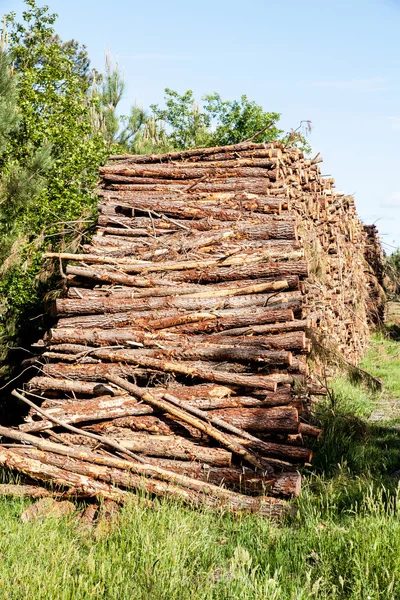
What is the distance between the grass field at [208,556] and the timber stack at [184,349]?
56 centimetres

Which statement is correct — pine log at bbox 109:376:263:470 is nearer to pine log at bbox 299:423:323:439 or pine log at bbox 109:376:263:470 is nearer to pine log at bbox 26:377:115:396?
pine log at bbox 26:377:115:396

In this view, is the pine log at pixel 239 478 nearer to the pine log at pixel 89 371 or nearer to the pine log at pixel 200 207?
the pine log at pixel 89 371

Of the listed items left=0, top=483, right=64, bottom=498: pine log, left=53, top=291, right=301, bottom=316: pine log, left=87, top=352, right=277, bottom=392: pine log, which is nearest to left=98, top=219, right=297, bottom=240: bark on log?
left=53, top=291, right=301, bottom=316: pine log

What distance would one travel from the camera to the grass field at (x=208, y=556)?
373 cm

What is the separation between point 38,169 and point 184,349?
10627 mm

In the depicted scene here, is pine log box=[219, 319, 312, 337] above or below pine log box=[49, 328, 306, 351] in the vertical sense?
above

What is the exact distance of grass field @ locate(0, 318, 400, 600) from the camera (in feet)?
12.2

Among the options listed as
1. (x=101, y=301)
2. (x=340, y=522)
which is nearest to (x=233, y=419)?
(x=340, y=522)

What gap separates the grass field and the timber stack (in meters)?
0.56

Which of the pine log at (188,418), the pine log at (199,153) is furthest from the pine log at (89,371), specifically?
the pine log at (199,153)

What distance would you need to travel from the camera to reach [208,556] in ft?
14.4

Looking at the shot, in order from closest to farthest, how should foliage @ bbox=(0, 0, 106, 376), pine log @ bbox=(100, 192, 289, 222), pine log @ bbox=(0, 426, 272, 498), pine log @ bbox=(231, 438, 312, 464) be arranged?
pine log @ bbox=(0, 426, 272, 498) → pine log @ bbox=(231, 438, 312, 464) → pine log @ bbox=(100, 192, 289, 222) → foliage @ bbox=(0, 0, 106, 376)

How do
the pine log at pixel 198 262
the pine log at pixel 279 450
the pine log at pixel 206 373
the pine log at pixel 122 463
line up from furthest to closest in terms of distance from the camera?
1. the pine log at pixel 198 262
2. the pine log at pixel 206 373
3. the pine log at pixel 279 450
4. the pine log at pixel 122 463

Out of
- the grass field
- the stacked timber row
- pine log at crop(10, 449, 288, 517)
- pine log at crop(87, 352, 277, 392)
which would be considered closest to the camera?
the grass field
